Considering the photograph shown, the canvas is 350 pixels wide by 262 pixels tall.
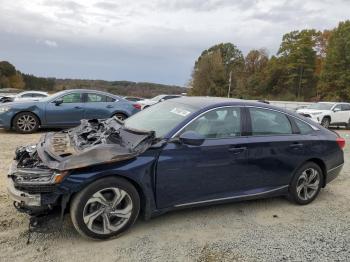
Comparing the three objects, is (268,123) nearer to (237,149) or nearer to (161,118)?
(237,149)

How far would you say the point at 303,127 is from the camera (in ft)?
16.3

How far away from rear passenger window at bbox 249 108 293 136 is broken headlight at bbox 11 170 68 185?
247 cm

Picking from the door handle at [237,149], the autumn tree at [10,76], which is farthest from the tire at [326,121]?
the autumn tree at [10,76]

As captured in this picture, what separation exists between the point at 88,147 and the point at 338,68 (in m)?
51.9

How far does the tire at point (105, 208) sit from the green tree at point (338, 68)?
50213mm

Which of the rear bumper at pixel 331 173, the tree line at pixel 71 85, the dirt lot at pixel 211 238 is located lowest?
the dirt lot at pixel 211 238

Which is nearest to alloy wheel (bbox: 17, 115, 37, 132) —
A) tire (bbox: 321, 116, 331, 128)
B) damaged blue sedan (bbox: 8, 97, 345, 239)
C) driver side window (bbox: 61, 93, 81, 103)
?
driver side window (bbox: 61, 93, 81, 103)

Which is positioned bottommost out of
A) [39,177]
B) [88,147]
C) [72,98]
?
[39,177]

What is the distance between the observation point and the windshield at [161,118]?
13.3 feet

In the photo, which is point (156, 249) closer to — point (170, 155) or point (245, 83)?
point (170, 155)

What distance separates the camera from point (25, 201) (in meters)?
3.31

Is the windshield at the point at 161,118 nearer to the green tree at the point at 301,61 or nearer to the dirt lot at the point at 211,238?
the dirt lot at the point at 211,238

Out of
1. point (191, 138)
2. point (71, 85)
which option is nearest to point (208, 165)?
point (191, 138)

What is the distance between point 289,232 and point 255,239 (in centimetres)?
50
